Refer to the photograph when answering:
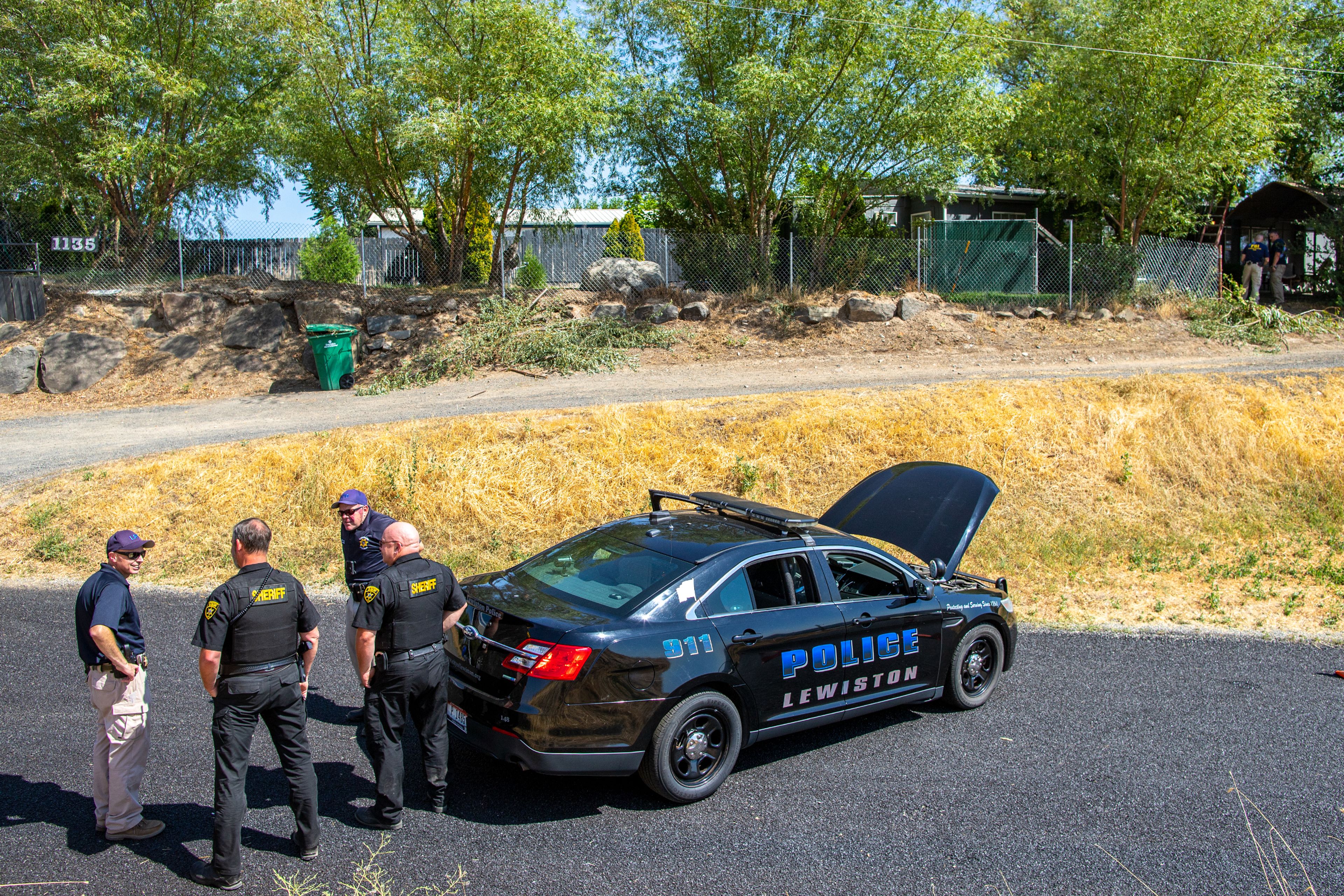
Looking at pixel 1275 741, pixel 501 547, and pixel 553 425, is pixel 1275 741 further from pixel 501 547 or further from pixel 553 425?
pixel 553 425

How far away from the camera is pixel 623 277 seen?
1855 cm

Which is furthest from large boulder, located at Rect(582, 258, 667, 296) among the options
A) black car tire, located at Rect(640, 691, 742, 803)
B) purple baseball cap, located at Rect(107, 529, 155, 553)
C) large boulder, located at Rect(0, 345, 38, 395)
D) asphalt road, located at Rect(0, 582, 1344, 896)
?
purple baseball cap, located at Rect(107, 529, 155, 553)

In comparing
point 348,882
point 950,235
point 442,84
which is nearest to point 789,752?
point 348,882

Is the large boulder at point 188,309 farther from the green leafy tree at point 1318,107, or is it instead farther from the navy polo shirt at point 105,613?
the green leafy tree at point 1318,107

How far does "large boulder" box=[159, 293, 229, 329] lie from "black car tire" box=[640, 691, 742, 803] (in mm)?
15750

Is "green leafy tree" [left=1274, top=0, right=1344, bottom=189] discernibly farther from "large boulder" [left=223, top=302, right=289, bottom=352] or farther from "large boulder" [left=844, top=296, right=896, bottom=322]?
"large boulder" [left=223, top=302, right=289, bottom=352]

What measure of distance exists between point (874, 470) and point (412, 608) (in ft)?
24.3

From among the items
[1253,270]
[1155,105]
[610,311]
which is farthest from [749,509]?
[1253,270]

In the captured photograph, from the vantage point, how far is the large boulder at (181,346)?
1658cm

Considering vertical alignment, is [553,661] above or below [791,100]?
below

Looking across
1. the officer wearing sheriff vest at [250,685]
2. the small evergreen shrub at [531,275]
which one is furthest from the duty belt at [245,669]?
the small evergreen shrub at [531,275]

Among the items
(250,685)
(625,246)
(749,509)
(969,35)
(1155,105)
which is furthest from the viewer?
(625,246)

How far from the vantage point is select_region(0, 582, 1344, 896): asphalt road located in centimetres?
406

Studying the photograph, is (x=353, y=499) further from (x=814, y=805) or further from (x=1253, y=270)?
(x=1253, y=270)
